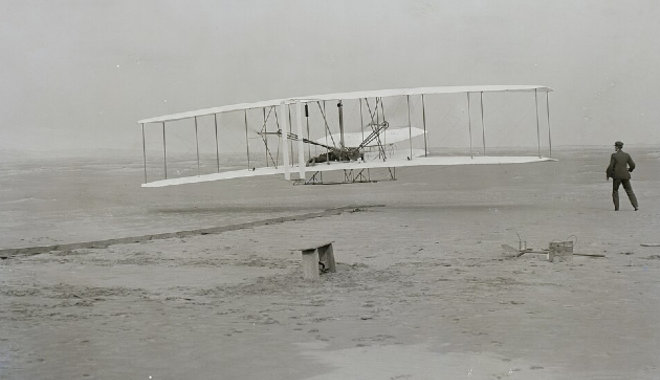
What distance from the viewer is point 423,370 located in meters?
6.32

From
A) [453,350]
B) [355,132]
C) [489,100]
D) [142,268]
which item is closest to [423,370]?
[453,350]

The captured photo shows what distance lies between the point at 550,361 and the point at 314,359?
6.04 feet

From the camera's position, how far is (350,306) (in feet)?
28.6

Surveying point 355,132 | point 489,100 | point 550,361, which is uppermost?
point 489,100

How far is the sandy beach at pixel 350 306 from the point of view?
6551mm

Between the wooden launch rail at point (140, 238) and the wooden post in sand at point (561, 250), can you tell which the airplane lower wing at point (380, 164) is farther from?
the wooden post in sand at point (561, 250)

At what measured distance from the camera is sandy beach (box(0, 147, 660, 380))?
6.55m

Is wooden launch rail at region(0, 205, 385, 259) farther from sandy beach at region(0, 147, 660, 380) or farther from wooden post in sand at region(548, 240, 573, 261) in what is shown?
wooden post in sand at region(548, 240, 573, 261)

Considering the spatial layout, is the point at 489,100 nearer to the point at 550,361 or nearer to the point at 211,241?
the point at 211,241

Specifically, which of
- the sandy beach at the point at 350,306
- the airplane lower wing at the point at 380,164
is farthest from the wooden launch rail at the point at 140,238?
the airplane lower wing at the point at 380,164

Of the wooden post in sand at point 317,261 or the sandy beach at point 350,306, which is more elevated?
the wooden post in sand at point 317,261

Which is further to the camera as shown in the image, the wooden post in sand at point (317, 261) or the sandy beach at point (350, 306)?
the wooden post in sand at point (317, 261)

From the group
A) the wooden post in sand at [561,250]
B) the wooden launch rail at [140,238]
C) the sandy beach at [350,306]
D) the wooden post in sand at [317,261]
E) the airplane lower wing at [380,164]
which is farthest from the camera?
the airplane lower wing at [380,164]

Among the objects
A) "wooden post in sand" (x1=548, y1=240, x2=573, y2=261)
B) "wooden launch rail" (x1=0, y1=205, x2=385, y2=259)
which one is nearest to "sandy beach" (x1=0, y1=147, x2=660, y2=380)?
"wooden post in sand" (x1=548, y1=240, x2=573, y2=261)
